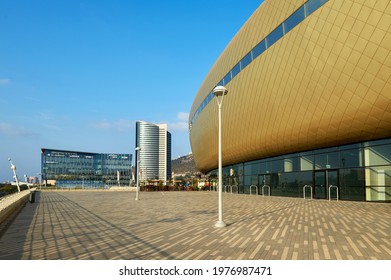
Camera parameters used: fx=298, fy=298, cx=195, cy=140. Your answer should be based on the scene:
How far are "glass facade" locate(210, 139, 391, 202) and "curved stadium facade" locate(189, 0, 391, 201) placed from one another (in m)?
0.07

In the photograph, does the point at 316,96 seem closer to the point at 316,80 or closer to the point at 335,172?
the point at 316,80

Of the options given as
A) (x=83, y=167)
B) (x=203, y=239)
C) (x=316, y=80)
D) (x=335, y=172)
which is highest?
(x=316, y=80)

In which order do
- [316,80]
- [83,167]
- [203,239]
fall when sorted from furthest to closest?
[83,167]
[316,80]
[203,239]

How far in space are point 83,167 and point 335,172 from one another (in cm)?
15519

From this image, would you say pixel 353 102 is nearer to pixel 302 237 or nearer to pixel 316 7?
pixel 316 7

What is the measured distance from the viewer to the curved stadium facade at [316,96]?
1683 cm

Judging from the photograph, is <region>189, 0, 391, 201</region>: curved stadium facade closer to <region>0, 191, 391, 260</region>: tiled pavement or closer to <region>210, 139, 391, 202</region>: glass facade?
<region>210, 139, 391, 202</region>: glass facade

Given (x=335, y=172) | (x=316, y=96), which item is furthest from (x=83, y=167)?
(x=316, y=96)

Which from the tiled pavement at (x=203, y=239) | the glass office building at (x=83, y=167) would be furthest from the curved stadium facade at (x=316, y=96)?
the glass office building at (x=83, y=167)

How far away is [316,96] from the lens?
20688 millimetres

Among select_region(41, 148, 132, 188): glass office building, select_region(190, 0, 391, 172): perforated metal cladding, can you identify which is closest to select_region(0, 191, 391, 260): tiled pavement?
select_region(190, 0, 391, 172): perforated metal cladding

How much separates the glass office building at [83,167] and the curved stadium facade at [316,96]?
123 metres

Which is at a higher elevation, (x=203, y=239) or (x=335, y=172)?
(x=335, y=172)

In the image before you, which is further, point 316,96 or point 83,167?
point 83,167
